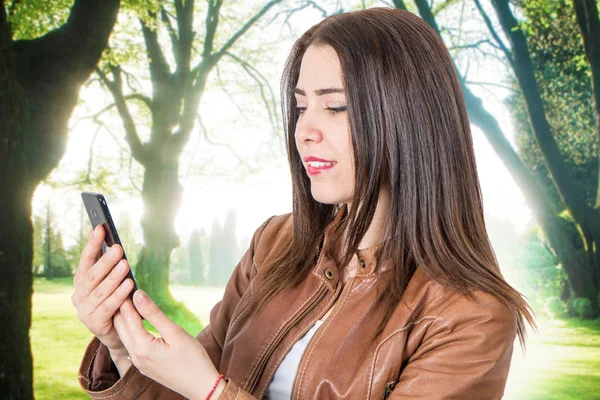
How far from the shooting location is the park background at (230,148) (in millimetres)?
3895

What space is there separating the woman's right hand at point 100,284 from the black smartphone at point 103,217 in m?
0.01

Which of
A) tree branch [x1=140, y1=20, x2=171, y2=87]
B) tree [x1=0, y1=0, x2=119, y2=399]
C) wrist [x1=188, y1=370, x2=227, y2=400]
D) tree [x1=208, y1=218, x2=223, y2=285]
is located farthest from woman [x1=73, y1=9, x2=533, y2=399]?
tree branch [x1=140, y1=20, x2=171, y2=87]

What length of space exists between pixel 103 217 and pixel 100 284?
0.41 ft

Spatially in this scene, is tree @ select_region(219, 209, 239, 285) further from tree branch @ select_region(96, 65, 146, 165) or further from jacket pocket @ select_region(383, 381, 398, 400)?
jacket pocket @ select_region(383, 381, 398, 400)

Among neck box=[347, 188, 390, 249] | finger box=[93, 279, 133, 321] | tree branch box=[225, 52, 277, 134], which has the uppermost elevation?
tree branch box=[225, 52, 277, 134]

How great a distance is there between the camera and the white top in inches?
54.9

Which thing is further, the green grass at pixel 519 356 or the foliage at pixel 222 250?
the foliage at pixel 222 250

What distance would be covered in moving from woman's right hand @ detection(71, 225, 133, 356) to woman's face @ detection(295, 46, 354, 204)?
1.48 ft

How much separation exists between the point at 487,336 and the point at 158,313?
24.0 inches

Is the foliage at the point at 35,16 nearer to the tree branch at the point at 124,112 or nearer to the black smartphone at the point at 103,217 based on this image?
the tree branch at the point at 124,112

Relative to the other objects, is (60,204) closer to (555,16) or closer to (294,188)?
(294,188)

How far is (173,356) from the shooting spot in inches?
45.5

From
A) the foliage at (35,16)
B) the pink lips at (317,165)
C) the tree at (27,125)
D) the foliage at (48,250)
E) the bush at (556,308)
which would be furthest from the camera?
the bush at (556,308)

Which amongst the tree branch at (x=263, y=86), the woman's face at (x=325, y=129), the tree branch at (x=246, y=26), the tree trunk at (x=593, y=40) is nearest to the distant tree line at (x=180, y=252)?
the tree branch at (x=263, y=86)
